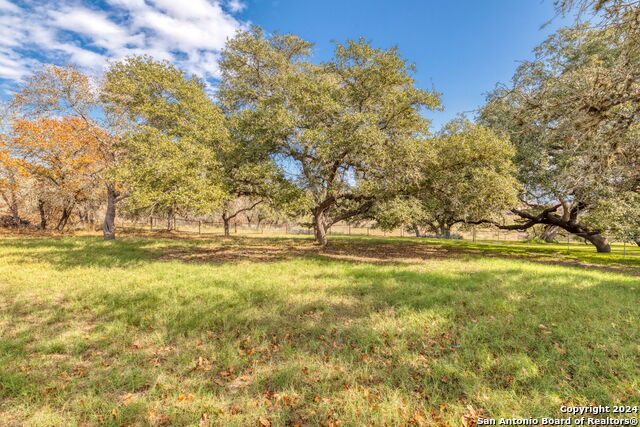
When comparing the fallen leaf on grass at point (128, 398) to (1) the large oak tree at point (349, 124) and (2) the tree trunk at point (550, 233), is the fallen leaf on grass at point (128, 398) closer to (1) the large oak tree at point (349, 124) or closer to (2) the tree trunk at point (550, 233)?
(1) the large oak tree at point (349, 124)

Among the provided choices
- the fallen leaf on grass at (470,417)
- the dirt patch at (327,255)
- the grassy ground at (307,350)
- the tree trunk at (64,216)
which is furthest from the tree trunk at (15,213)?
the fallen leaf on grass at (470,417)

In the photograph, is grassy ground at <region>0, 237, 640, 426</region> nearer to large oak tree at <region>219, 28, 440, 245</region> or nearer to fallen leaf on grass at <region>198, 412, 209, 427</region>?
fallen leaf on grass at <region>198, 412, 209, 427</region>

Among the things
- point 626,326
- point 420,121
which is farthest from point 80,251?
point 626,326

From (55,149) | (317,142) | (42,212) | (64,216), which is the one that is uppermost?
(55,149)

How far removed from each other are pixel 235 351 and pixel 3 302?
6.52 meters

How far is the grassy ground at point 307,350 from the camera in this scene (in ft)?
10.3

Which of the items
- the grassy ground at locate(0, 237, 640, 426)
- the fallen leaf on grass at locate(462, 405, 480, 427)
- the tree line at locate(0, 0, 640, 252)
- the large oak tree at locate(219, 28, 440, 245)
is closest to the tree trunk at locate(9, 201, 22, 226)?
the tree line at locate(0, 0, 640, 252)

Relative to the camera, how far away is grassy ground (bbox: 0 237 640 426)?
3.14m

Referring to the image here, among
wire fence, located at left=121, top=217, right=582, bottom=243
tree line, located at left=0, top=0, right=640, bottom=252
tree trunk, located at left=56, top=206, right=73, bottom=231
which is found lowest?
wire fence, located at left=121, top=217, right=582, bottom=243

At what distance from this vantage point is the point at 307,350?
444 cm

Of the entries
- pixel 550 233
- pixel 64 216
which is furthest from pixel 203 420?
pixel 550 233

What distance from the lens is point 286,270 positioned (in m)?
10.1

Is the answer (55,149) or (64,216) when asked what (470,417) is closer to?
(55,149)

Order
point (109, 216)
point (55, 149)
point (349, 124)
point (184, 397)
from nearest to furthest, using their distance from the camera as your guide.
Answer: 1. point (184, 397)
2. point (349, 124)
3. point (109, 216)
4. point (55, 149)
